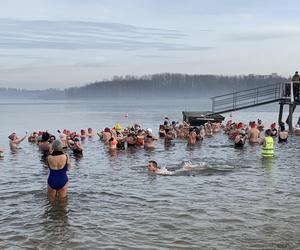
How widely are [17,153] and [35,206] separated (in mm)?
12478

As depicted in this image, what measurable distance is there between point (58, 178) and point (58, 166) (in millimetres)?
376

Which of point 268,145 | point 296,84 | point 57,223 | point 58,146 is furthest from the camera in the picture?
point 296,84

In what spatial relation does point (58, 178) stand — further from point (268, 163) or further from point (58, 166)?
point (268, 163)

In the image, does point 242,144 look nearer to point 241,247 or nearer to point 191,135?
point 191,135

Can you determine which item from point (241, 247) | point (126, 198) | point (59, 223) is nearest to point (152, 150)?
point (126, 198)

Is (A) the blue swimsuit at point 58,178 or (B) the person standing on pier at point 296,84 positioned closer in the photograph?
(A) the blue swimsuit at point 58,178

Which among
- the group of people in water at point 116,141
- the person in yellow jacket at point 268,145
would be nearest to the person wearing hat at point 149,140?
the group of people in water at point 116,141

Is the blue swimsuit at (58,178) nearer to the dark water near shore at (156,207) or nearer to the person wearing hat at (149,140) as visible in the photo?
the dark water near shore at (156,207)

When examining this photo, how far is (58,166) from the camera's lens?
11547 millimetres

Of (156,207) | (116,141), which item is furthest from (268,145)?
(156,207)

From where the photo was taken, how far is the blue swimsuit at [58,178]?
1163cm

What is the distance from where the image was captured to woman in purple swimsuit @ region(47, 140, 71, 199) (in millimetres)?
11508

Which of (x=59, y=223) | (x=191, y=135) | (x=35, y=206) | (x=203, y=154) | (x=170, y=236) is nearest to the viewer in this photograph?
(x=170, y=236)

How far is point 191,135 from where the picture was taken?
2628 centimetres
